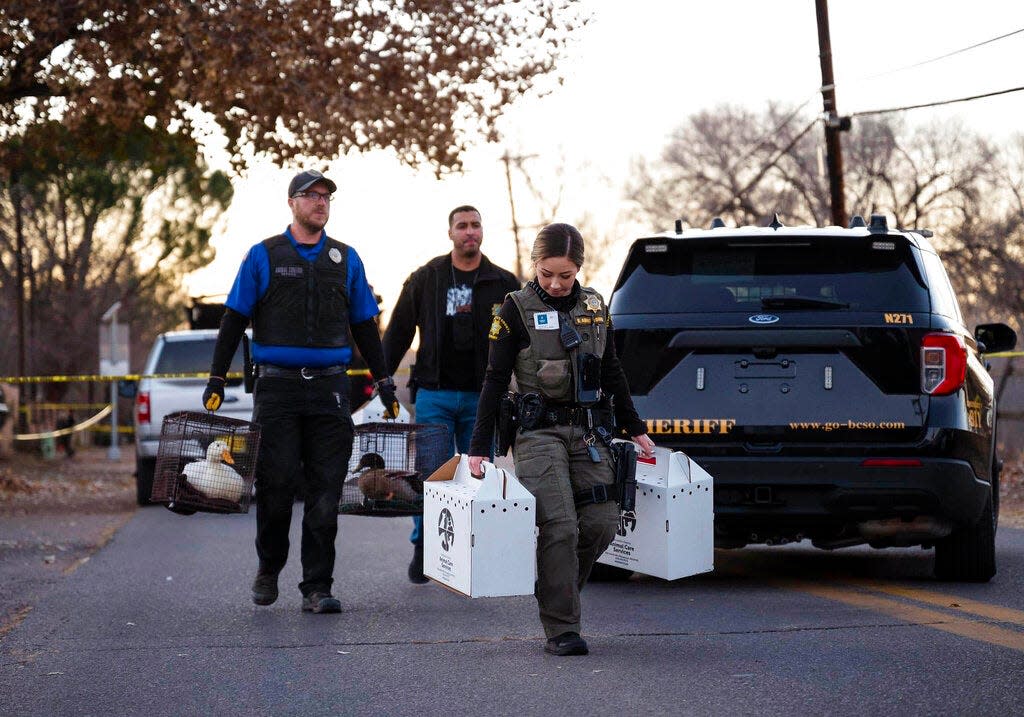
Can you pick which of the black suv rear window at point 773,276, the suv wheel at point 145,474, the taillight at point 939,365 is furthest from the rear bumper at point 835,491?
the suv wheel at point 145,474

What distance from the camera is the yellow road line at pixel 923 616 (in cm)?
626

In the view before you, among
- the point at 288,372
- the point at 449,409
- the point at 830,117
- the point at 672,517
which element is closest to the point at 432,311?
the point at 449,409

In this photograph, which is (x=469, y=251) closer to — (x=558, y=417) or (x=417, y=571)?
(x=417, y=571)

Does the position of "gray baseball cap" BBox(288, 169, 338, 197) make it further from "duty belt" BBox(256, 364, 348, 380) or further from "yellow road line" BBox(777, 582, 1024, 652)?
"yellow road line" BBox(777, 582, 1024, 652)

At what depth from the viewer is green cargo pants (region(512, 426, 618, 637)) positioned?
607 cm

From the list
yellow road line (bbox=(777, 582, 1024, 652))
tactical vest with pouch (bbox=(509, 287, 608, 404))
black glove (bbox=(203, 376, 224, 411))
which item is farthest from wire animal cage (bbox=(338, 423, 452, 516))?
yellow road line (bbox=(777, 582, 1024, 652))

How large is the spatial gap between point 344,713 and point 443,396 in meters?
3.46

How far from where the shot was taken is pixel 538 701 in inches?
207

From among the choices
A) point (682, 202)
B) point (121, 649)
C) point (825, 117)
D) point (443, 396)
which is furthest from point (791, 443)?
point (682, 202)

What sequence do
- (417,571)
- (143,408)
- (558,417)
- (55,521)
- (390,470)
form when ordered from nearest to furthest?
1. (558,417)
2. (390,470)
3. (417,571)
4. (55,521)
5. (143,408)

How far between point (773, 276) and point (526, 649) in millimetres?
2513

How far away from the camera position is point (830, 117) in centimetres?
2216

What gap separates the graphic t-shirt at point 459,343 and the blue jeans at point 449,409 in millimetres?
46

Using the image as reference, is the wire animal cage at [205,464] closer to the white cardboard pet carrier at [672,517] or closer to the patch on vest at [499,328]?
the patch on vest at [499,328]
